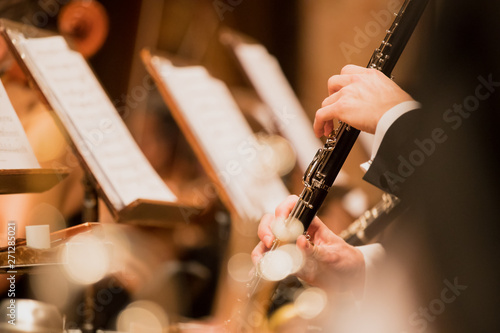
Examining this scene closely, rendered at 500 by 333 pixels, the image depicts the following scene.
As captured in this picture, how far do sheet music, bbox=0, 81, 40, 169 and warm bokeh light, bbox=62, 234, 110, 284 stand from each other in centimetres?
24

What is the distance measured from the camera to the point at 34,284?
7.10ft

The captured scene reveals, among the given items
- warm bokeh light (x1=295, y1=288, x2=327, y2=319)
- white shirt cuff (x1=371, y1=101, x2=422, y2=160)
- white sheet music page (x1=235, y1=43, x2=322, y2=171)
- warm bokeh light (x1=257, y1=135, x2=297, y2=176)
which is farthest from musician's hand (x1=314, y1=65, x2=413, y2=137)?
white sheet music page (x1=235, y1=43, x2=322, y2=171)

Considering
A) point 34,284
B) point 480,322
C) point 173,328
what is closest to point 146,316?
point 34,284

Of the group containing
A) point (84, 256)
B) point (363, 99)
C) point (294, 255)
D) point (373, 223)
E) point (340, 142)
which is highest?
point (363, 99)

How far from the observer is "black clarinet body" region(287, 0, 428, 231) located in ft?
4.17

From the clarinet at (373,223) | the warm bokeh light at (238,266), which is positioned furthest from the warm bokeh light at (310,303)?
the warm bokeh light at (238,266)

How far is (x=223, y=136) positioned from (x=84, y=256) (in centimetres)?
86

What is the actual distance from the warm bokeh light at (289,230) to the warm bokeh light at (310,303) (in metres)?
0.43

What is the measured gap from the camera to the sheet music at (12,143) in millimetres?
1447

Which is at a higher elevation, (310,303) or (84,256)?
(84,256)

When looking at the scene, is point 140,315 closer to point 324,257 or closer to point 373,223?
point 373,223

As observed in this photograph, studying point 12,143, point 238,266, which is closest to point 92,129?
point 12,143

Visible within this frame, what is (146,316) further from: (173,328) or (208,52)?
(208,52)

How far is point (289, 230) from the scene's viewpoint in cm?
138
